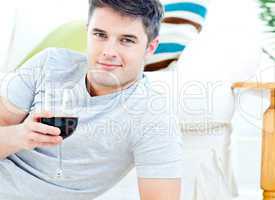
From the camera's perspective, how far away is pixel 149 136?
149 cm

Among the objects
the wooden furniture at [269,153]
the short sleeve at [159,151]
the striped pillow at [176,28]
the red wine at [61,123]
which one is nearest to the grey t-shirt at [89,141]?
the short sleeve at [159,151]

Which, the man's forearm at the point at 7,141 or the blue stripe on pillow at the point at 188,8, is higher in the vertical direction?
the blue stripe on pillow at the point at 188,8

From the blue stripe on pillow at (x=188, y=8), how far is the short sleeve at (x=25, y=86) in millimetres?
842

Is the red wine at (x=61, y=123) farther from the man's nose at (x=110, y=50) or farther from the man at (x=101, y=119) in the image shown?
the man's nose at (x=110, y=50)

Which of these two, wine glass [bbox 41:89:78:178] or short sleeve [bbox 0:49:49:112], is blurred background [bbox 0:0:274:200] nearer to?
short sleeve [bbox 0:49:49:112]

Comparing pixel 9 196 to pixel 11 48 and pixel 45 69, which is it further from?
pixel 11 48

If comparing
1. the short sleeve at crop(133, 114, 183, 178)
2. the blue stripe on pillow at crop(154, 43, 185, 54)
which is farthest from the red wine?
the blue stripe on pillow at crop(154, 43, 185, 54)

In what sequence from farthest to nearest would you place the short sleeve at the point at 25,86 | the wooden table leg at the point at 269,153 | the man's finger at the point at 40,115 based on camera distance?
the wooden table leg at the point at 269,153 → the short sleeve at the point at 25,86 → the man's finger at the point at 40,115

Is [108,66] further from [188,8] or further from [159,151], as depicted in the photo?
[188,8]

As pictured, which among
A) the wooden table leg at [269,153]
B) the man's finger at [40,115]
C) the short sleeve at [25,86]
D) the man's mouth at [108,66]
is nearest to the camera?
the man's finger at [40,115]

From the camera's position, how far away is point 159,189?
1482 mm

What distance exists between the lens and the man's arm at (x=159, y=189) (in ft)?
4.83

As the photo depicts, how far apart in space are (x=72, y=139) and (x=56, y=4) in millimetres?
1457

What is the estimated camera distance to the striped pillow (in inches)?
86.7
